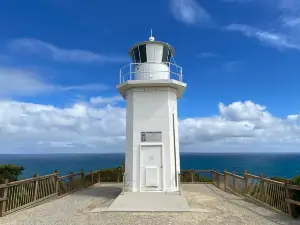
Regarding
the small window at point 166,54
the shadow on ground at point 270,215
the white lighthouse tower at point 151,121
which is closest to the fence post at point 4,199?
the white lighthouse tower at point 151,121

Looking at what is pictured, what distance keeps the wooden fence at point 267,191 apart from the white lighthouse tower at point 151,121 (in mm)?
2911

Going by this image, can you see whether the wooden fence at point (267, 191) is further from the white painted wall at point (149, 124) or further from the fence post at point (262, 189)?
the white painted wall at point (149, 124)

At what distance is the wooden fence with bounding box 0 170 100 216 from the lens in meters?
8.05

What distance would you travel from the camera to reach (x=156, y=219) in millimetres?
7293

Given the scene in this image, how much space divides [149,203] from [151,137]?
3.06 metres

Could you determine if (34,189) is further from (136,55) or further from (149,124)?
(136,55)

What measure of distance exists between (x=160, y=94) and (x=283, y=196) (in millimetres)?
6067

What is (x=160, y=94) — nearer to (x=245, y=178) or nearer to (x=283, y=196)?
(x=245, y=178)

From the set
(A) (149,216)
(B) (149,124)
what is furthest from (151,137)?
(A) (149,216)

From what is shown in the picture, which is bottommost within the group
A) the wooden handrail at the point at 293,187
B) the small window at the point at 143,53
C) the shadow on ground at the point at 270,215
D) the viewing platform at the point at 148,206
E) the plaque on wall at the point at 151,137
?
the shadow on ground at the point at 270,215

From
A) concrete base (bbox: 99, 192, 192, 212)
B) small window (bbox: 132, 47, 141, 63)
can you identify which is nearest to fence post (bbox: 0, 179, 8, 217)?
concrete base (bbox: 99, 192, 192, 212)

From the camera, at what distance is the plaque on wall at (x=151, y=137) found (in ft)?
36.3

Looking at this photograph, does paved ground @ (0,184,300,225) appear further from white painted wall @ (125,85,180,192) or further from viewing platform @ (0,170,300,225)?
white painted wall @ (125,85,180,192)

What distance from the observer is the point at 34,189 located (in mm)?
9578
